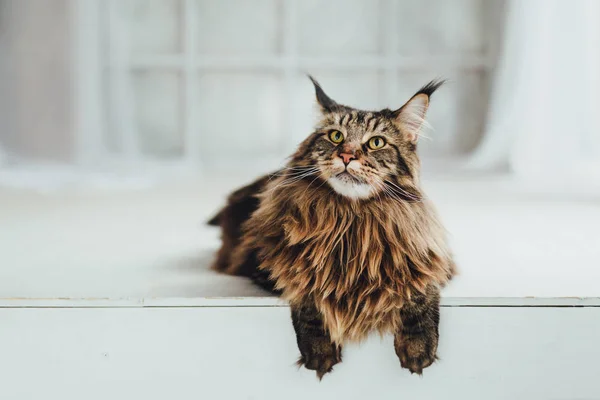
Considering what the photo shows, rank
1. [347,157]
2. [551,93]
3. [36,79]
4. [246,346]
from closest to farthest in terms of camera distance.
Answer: [347,157]
[246,346]
[551,93]
[36,79]

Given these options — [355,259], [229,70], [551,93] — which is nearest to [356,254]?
[355,259]

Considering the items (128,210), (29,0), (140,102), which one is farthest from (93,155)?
(128,210)

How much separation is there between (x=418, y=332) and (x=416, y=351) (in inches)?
1.2

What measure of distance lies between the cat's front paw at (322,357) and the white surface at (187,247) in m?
0.13

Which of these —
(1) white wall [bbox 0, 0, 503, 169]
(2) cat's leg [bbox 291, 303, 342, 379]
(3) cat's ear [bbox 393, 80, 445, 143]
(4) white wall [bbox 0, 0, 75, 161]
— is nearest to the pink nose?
(3) cat's ear [bbox 393, 80, 445, 143]

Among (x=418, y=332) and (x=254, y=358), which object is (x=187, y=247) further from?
Result: (x=418, y=332)

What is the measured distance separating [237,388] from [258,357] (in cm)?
7

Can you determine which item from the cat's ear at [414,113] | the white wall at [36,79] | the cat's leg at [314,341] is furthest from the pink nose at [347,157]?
the white wall at [36,79]

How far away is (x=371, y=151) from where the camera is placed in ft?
3.12

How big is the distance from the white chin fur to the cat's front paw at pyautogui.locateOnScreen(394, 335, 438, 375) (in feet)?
0.75

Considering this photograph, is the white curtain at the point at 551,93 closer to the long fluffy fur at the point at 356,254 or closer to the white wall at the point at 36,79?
the long fluffy fur at the point at 356,254

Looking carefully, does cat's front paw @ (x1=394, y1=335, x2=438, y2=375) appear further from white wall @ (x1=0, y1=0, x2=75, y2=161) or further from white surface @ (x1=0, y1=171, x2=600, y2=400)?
white wall @ (x1=0, y1=0, x2=75, y2=161)

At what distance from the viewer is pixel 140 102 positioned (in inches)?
134

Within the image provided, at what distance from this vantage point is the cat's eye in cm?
95
